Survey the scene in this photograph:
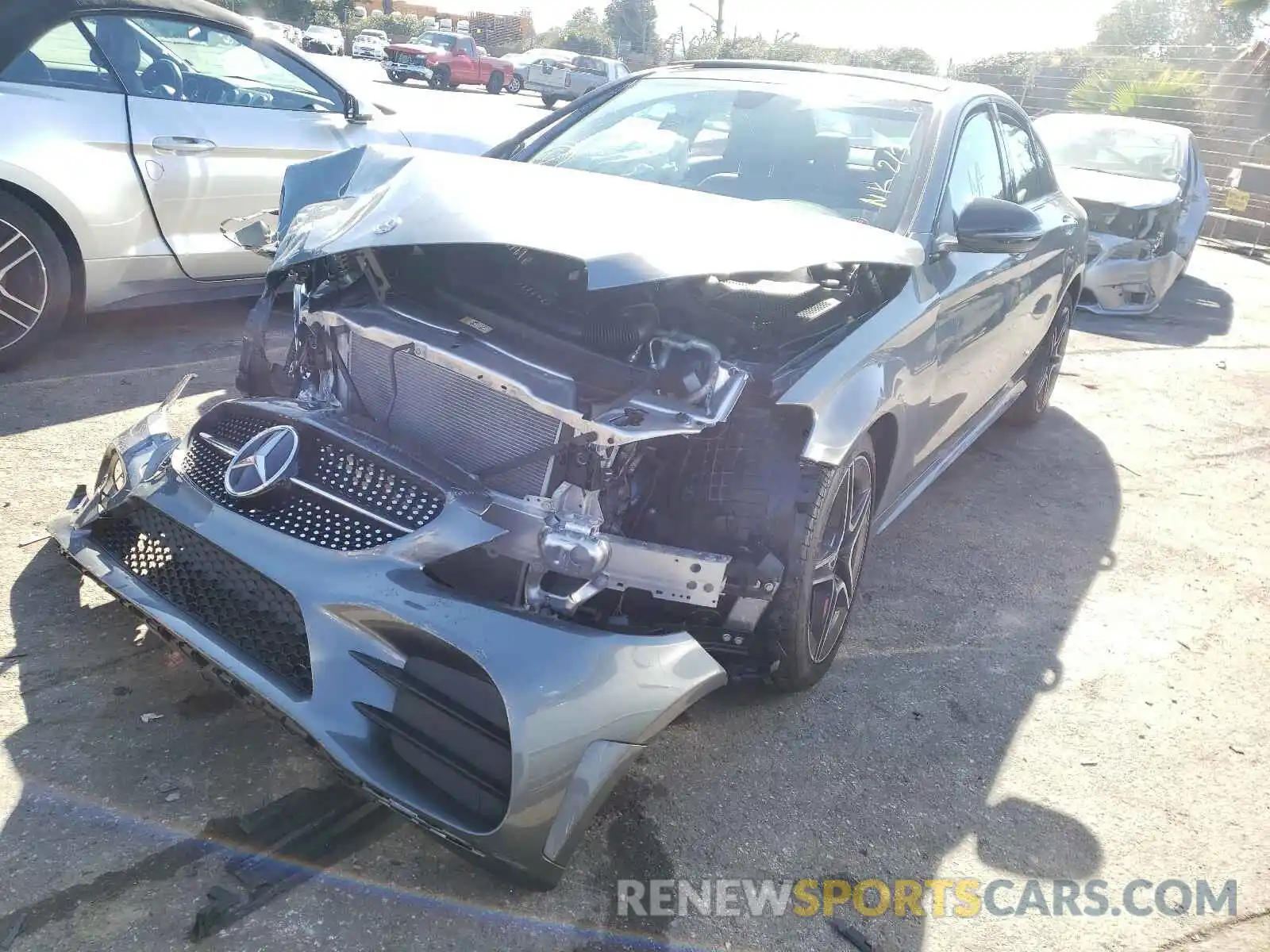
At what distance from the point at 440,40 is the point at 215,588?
3064 centimetres

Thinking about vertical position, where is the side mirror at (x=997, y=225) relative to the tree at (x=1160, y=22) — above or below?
above

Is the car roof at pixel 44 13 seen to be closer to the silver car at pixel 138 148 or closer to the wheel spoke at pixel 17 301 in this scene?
the silver car at pixel 138 148

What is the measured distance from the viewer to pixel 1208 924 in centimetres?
224

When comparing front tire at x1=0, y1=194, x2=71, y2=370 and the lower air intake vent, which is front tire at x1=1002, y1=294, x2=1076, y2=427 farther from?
front tire at x1=0, y1=194, x2=71, y2=370

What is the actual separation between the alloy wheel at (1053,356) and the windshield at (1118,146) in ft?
13.8

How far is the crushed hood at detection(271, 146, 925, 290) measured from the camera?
7.23ft

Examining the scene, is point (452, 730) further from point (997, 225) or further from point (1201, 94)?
point (1201, 94)

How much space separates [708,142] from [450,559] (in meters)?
2.02

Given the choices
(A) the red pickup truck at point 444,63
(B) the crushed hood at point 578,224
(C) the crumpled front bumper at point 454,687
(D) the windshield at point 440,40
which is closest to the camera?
(C) the crumpled front bumper at point 454,687

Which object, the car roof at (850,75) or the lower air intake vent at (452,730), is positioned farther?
the car roof at (850,75)

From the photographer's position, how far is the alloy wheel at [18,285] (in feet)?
13.3

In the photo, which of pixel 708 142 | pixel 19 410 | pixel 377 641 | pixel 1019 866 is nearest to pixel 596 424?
pixel 377 641

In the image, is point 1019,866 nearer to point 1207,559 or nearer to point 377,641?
point 377,641

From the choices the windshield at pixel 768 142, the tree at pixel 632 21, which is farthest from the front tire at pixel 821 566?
the tree at pixel 632 21
